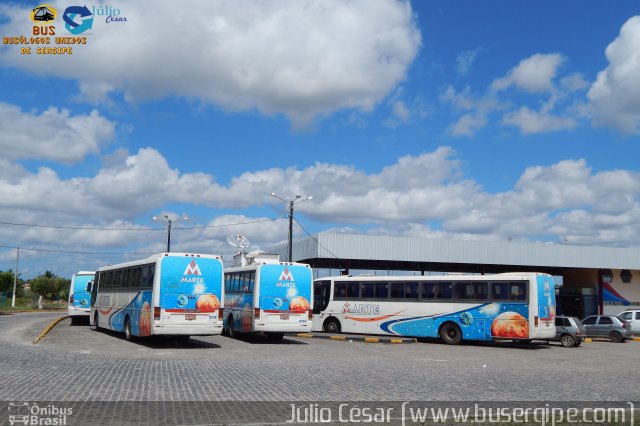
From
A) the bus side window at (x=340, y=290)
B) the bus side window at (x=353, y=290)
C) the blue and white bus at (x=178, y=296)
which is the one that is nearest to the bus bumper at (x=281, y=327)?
the blue and white bus at (x=178, y=296)

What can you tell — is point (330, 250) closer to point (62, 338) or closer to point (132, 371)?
point (62, 338)

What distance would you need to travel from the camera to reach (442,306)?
2741 centimetres

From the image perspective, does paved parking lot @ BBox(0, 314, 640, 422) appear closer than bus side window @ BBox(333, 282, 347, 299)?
Yes

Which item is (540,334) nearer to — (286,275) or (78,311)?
(286,275)

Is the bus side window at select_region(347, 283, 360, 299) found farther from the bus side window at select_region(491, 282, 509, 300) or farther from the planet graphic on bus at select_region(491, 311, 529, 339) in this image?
the planet graphic on bus at select_region(491, 311, 529, 339)

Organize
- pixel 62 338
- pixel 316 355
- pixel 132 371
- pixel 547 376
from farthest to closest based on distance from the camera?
1. pixel 62 338
2. pixel 316 355
3. pixel 547 376
4. pixel 132 371

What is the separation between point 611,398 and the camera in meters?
11.6

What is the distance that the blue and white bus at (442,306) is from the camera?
82.3 feet

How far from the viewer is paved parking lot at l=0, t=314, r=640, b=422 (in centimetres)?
1113

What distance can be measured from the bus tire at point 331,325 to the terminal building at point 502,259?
9798 millimetres

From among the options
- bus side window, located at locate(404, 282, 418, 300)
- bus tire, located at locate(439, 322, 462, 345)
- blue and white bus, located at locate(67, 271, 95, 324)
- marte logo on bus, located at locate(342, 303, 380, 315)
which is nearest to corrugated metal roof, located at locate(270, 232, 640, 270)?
marte logo on bus, located at locate(342, 303, 380, 315)

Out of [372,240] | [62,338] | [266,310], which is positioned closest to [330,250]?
[372,240]

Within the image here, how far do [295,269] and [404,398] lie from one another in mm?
14060

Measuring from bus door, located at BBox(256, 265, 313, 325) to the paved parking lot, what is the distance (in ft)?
6.73
